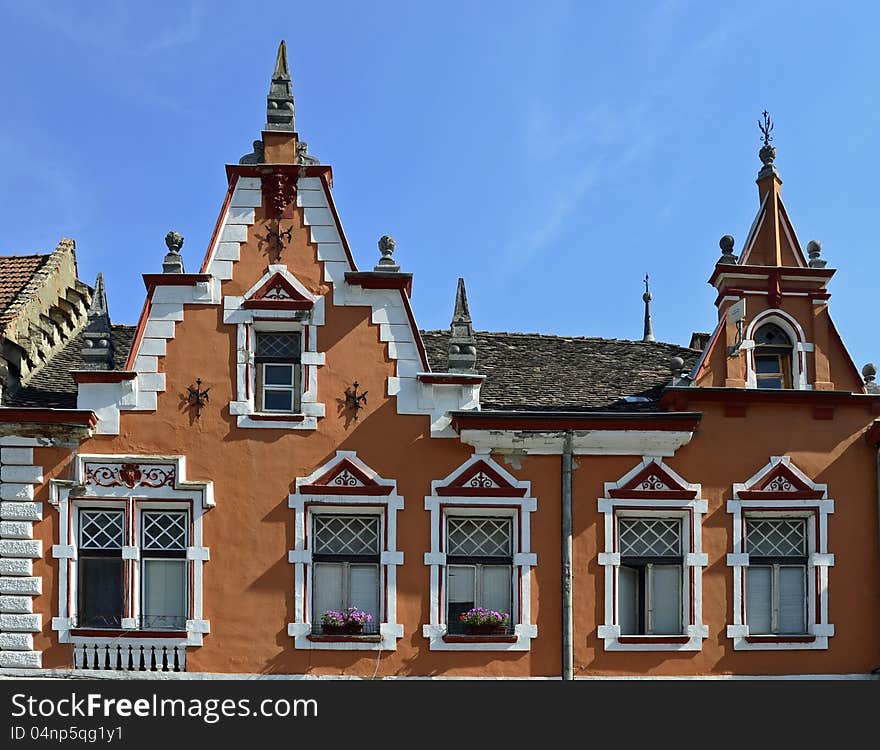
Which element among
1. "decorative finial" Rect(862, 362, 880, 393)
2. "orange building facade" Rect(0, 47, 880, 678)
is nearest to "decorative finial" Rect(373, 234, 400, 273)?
"orange building facade" Rect(0, 47, 880, 678)

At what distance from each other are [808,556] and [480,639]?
534 centimetres

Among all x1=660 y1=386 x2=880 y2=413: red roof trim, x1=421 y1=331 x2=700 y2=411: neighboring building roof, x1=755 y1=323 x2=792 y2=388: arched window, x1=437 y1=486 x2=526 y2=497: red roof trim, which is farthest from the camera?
x1=755 y1=323 x2=792 y2=388: arched window

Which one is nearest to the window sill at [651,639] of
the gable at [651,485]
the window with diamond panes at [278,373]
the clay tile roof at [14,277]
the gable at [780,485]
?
the gable at [651,485]

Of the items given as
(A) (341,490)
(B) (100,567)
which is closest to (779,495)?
(A) (341,490)

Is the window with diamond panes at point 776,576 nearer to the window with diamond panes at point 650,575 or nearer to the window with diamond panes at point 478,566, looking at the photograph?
the window with diamond panes at point 650,575

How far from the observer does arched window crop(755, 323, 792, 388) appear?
26.2 metres

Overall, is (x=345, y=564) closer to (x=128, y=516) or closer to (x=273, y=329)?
(x=128, y=516)

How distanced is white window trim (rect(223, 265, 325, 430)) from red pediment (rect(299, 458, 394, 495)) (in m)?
0.78

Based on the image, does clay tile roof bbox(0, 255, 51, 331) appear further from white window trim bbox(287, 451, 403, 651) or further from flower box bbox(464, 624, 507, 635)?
flower box bbox(464, 624, 507, 635)

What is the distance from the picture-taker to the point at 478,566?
81.6 ft

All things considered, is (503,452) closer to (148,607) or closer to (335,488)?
(335,488)
